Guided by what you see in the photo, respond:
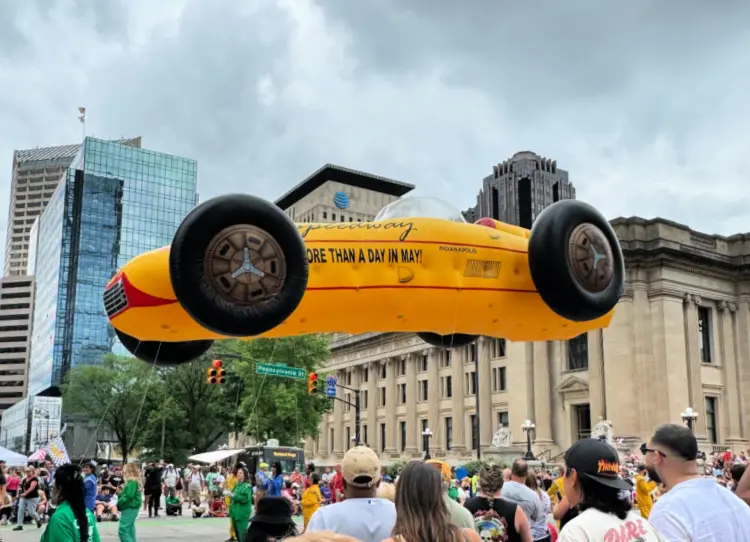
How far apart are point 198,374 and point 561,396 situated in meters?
27.0

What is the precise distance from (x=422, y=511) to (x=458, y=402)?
60696mm

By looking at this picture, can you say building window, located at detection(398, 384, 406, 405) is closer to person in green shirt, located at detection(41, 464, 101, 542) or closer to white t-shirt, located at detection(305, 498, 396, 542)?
person in green shirt, located at detection(41, 464, 101, 542)

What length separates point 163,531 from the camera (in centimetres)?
2042

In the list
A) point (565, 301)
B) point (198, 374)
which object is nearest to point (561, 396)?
point (198, 374)

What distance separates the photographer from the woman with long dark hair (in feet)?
11.7

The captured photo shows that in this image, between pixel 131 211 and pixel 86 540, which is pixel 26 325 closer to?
pixel 131 211

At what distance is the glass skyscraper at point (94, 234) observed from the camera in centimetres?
11644

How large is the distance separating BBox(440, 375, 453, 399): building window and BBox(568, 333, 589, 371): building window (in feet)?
52.4

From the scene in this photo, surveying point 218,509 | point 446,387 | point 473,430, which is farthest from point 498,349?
point 218,509

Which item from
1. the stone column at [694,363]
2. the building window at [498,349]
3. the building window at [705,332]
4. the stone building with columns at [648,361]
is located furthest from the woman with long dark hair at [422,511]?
the building window at [498,349]

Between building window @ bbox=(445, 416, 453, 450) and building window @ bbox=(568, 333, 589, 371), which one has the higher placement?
building window @ bbox=(568, 333, 589, 371)

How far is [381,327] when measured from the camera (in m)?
11.0

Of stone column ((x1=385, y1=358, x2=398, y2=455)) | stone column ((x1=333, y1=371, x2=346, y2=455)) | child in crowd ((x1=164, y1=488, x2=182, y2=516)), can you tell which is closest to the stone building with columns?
stone column ((x1=385, y1=358, x2=398, y2=455))

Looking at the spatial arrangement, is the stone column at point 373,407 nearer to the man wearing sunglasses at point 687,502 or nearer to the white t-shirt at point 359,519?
the white t-shirt at point 359,519
